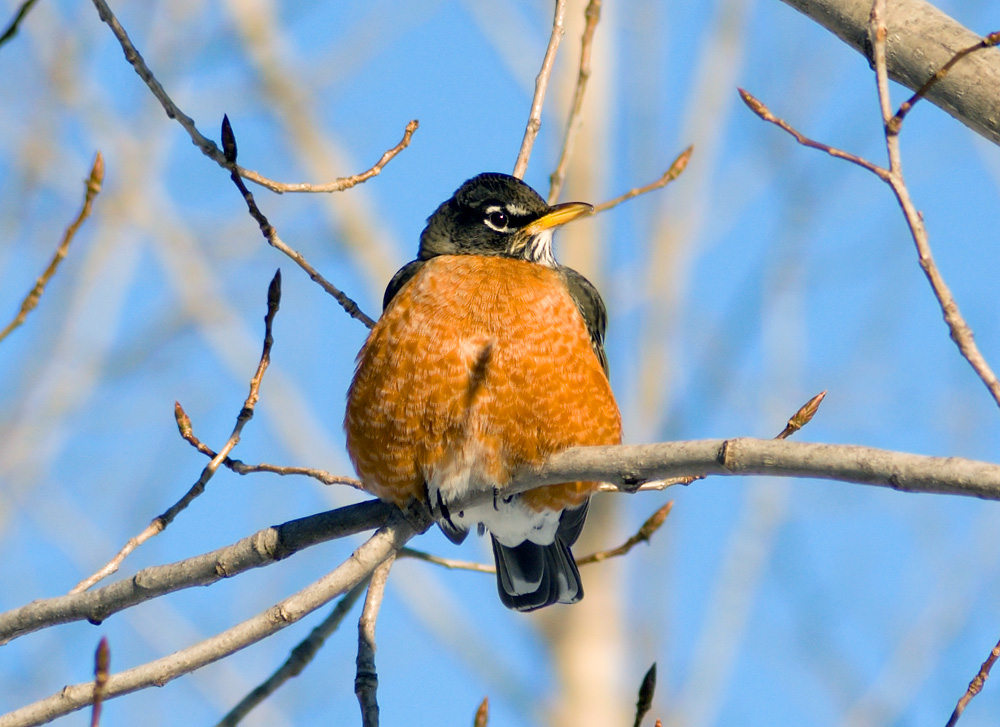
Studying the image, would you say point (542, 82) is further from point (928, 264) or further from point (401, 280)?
point (928, 264)

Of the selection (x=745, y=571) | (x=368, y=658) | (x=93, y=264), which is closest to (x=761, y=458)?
(x=368, y=658)

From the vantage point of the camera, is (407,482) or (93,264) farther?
(93,264)

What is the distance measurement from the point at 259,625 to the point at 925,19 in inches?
108

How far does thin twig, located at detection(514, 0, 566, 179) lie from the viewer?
4883mm

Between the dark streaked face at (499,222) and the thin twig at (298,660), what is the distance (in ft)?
5.97

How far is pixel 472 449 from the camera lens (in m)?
4.32

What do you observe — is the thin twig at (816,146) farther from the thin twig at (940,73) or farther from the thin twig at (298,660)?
the thin twig at (298,660)

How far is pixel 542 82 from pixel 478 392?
153cm

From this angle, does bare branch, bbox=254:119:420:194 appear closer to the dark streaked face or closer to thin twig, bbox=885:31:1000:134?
the dark streaked face

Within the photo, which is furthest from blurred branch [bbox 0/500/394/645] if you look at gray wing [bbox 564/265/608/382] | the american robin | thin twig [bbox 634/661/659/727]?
gray wing [bbox 564/265/608/382]

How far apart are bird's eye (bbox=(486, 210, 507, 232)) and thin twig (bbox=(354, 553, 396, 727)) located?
197cm

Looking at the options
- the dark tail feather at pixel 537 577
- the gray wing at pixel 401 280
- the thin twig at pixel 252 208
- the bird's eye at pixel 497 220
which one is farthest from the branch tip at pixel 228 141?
the dark tail feather at pixel 537 577

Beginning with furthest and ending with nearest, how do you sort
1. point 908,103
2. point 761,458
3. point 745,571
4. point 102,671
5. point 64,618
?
1. point 745,571
2. point 64,618
3. point 908,103
4. point 761,458
5. point 102,671

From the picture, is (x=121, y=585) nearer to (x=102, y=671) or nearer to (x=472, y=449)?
(x=102, y=671)
